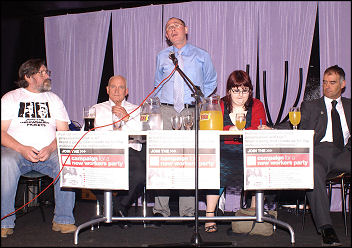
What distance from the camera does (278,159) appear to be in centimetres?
222

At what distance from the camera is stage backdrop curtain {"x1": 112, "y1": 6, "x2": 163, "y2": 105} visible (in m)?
4.56

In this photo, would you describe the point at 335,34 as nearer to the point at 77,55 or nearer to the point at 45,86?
the point at 45,86

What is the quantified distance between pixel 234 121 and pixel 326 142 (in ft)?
2.35

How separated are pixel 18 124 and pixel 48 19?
2.66 metres

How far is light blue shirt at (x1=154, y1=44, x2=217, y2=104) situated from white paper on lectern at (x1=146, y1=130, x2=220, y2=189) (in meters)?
1.01

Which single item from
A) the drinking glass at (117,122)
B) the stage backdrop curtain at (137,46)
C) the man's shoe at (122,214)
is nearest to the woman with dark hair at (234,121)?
the man's shoe at (122,214)

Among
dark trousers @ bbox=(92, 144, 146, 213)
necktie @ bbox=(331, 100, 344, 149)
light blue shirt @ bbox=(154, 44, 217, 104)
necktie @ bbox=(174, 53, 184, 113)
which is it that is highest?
light blue shirt @ bbox=(154, 44, 217, 104)

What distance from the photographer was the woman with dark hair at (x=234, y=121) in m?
2.71

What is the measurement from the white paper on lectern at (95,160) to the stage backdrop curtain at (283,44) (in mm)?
2376

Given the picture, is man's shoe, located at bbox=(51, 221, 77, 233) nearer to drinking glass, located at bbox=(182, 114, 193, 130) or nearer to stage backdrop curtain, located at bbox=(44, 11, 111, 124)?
drinking glass, located at bbox=(182, 114, 193, 130)

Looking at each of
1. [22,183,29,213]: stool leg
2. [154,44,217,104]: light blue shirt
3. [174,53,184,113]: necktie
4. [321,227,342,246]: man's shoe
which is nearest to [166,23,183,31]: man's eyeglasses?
[154,44,217,104]: light blue shirt

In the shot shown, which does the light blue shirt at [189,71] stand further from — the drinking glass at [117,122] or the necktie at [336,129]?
the necktie at [336,129]

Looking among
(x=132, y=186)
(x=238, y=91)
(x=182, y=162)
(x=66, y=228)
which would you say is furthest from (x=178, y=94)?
(x=66, y=228)

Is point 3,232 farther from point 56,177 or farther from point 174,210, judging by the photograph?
point 174,210
